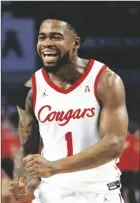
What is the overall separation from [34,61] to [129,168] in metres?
0.86

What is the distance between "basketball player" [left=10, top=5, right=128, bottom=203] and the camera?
6.13 feet

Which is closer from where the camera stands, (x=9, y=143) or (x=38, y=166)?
(x=38, y=166)

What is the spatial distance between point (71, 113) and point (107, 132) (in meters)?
0.17

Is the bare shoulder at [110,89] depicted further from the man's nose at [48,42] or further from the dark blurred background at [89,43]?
the dark blurred background at [89,43]

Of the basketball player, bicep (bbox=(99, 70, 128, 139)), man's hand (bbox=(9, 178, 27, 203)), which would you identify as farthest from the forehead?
man's hand (bbox=(9, 178, 27, 203))

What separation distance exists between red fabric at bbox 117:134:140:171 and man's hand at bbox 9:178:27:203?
4.66ft

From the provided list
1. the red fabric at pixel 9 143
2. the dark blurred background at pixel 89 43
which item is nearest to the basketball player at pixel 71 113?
the dark blurred background at pixel 89 43

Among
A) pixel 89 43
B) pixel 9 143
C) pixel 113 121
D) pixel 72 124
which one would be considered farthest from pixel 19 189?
pixel 9 143

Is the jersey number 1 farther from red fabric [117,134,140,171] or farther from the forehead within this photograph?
red fabric [117,134,140,171]

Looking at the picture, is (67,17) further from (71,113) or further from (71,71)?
(71,113)

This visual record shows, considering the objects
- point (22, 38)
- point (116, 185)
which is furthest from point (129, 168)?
point (116, 185)

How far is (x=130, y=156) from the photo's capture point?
333cm

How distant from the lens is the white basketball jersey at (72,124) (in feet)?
6.30

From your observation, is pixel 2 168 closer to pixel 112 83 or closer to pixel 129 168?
pixel 129 168
